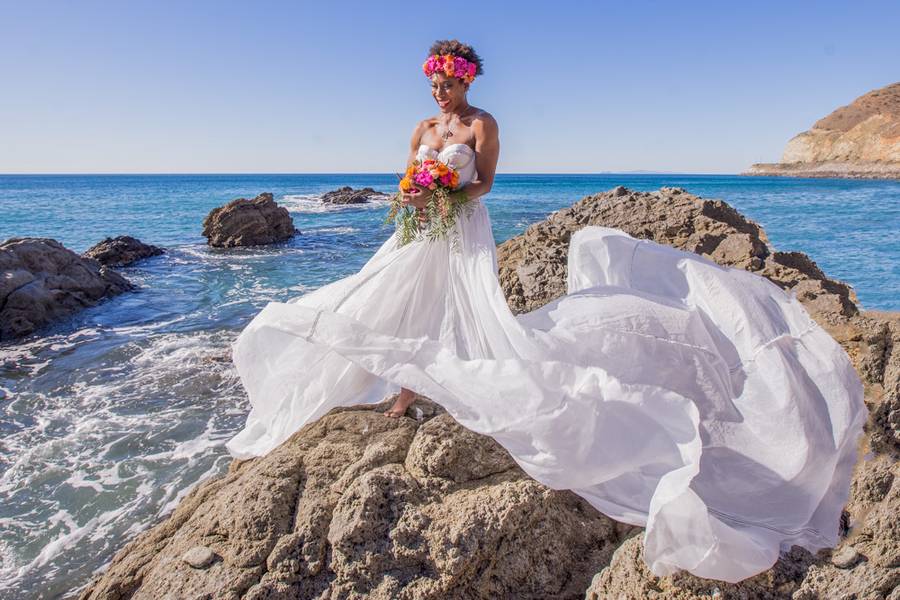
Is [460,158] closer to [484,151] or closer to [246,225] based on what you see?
[484,151]

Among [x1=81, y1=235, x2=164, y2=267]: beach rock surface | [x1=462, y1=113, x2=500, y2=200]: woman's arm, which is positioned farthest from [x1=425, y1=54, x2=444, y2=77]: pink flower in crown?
[x1=81, y1=235, x2=164, y2=267]: beach rock surface

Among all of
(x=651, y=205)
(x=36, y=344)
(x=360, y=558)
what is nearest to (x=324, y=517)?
(x=360, y=558)

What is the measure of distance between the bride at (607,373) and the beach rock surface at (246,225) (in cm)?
1943

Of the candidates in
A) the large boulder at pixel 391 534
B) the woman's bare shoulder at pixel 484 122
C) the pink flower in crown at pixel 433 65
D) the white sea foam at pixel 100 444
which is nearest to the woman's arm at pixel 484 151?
the woman's bare shoulder at pixel 484 122

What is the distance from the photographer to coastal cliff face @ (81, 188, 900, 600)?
2336mm

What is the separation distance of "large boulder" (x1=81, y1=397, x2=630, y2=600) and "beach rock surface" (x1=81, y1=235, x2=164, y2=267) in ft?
55.6

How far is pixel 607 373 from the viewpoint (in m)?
2.81

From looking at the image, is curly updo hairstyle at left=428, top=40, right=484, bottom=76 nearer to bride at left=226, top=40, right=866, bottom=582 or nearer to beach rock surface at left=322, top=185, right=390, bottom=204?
bride at left=226, top=40, right=866, bottom=582

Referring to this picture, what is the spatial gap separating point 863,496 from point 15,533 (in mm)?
5920

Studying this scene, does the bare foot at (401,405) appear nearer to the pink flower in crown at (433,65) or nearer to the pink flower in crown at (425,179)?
the pink flower in crown at (425,179)

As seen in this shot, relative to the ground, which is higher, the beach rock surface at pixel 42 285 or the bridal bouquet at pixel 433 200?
the bridal bouquet at pixel 433 200

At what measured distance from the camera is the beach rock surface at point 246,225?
21766 mm

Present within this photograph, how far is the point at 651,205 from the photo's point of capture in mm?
6879

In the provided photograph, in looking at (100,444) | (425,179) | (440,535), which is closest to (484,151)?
(425,179)
